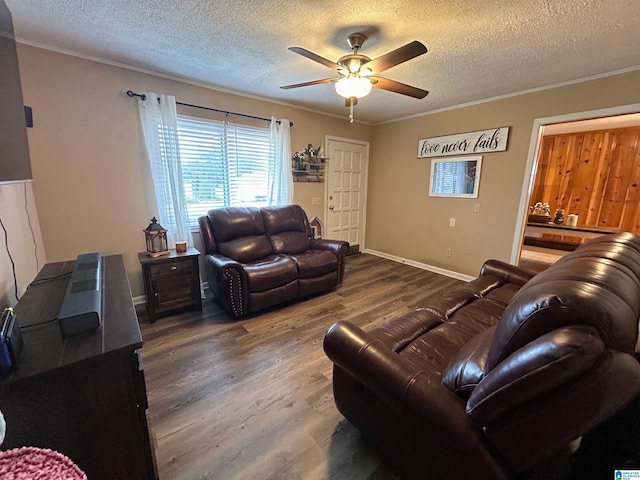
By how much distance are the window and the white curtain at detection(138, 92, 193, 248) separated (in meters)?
0.18

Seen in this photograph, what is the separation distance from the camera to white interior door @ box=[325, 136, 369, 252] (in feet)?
14.7

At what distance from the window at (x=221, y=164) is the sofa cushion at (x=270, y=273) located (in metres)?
1.03

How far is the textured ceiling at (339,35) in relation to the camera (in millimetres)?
1657

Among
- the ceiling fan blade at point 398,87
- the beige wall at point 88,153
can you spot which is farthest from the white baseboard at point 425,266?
the beige wall at point 88,153

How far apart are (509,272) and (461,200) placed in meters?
1.71

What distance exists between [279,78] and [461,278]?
3.51 metres

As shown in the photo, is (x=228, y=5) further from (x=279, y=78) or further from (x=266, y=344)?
(x=266, y=344)

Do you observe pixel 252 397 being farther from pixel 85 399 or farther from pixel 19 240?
pixel 19 240

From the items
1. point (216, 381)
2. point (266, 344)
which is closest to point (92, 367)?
point (216, 381)

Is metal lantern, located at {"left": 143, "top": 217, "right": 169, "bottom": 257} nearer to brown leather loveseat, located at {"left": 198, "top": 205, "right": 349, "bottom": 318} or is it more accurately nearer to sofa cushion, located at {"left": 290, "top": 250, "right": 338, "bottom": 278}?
brown leather loveseat, located at {"left": 198, "top": 205, "right": 349, "bottom": 318}

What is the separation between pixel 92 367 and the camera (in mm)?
875

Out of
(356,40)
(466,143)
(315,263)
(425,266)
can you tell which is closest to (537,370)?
(356,40)

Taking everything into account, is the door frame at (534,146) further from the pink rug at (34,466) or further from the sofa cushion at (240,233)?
the pink rug at (34,466)

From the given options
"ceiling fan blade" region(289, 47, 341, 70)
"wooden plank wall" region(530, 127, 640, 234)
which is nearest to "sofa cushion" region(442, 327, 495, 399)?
"ceiling fan blade" region(289, 47, 341, 70)
